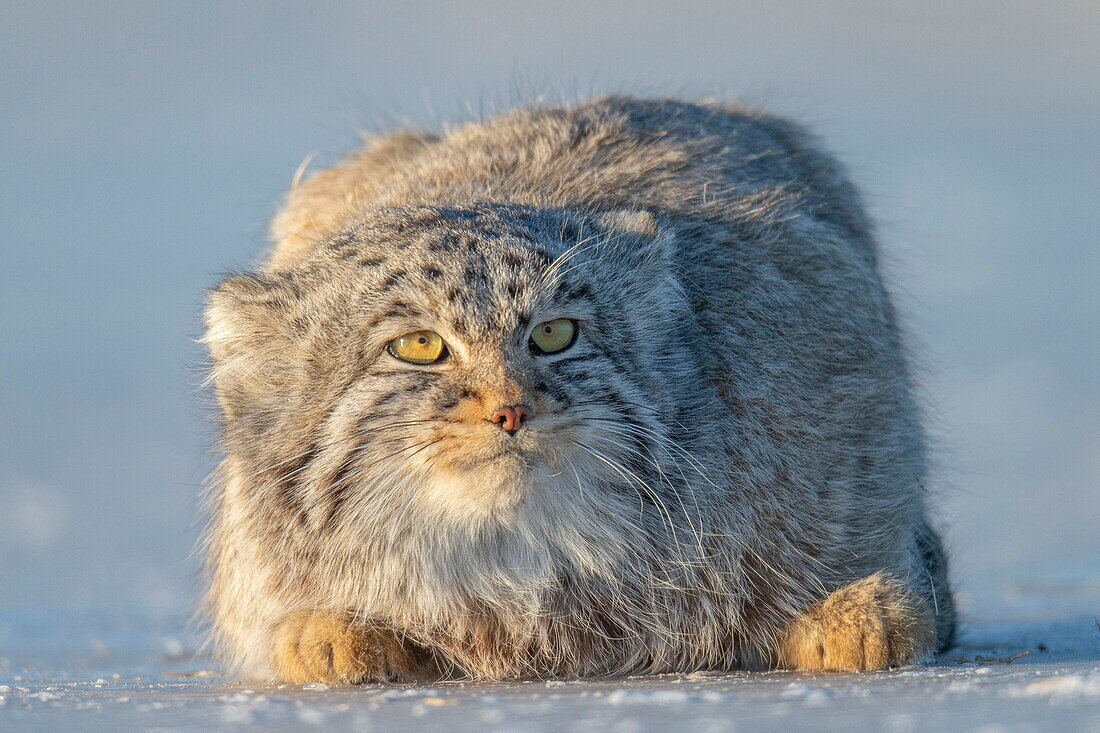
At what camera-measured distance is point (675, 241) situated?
6496 mm

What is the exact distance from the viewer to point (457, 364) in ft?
17.6

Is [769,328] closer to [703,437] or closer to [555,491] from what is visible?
[703,437]

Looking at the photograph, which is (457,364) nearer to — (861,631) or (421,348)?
(421,348)

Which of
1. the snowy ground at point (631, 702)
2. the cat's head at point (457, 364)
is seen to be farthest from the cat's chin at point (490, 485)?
the snowy ground at point (631, 702)

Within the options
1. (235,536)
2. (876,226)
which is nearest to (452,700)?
(235,536)

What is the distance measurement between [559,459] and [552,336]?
0.49 m

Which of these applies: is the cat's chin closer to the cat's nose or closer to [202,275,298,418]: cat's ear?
the cat's nose

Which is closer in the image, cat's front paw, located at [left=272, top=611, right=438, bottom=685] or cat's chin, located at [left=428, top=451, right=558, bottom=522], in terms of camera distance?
cat's chin, located at [left=428, top=451, right=558, bottom=522]

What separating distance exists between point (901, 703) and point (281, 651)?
2501 millimetres

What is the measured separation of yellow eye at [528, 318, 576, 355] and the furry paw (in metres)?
1.48

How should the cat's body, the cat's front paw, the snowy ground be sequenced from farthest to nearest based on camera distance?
the cat's front paw
the cat's body
the snowy ground

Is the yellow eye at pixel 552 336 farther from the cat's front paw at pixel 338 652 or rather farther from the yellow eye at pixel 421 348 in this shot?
the cat's front paw at pixel 338 652

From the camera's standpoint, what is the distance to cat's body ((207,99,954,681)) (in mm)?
5398

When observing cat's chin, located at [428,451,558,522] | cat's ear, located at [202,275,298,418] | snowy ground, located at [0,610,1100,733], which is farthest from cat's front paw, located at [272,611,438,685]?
cat's ear, located at [202,275,298,418]
